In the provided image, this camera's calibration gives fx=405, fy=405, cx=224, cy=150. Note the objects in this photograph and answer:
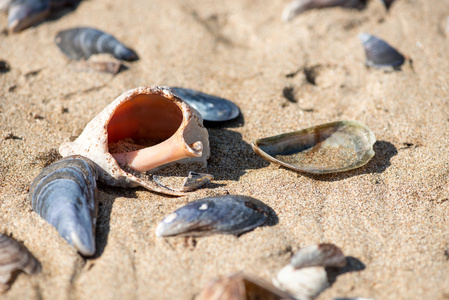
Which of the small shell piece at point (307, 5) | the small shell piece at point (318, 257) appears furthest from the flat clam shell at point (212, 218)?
the small shell piece at point (307, 5)

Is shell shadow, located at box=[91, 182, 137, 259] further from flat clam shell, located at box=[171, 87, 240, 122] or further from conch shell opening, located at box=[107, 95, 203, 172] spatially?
flat clam shell, located at box=[171, 87, 240, 122]

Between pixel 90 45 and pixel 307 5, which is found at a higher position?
pixel 307 5

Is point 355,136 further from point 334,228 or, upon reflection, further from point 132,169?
point 132,169

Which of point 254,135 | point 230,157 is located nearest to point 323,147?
point 254,135

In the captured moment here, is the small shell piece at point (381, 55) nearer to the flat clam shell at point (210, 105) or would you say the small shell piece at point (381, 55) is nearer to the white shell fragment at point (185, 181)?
the flat clam shell at point (210, 105)

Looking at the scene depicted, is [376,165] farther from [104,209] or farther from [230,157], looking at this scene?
[104,209]

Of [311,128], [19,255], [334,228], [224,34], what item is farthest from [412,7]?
[19,255]

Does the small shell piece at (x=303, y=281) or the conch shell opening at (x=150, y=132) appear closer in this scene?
the small shell piece at (x=303, y=281)

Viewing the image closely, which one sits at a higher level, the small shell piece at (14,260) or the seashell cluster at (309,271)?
the seashell cluster at (309,271)
